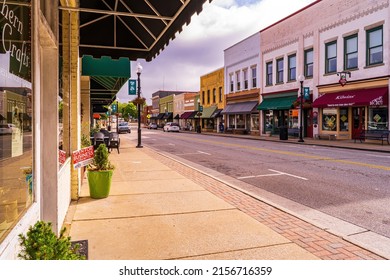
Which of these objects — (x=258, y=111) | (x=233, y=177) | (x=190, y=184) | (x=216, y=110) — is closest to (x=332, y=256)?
(x=190, y=184)

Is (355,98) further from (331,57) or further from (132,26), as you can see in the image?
(132,26)

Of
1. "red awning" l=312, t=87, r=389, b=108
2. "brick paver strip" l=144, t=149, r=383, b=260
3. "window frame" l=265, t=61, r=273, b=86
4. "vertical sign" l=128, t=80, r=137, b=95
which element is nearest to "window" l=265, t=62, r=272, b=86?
"window frame" l=265, t=61, r=273, b=86

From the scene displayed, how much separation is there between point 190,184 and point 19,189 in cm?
572

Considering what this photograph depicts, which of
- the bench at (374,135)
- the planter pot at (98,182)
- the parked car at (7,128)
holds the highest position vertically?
the parked car at (7,128)

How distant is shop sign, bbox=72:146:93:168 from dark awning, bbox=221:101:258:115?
2941cm

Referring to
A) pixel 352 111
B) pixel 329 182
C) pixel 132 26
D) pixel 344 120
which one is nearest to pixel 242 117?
pixel 344 120

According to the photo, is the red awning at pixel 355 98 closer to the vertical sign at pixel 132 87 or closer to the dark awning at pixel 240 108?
the dark awning at pixel 240 108

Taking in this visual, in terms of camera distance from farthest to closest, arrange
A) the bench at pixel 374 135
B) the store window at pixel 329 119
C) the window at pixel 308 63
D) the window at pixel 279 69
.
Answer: the window at pixel 279 69 < the window at pixel 308 63 < the store window at pixel 329 119 < the bench at pixel 374 135

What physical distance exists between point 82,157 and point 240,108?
32309mm

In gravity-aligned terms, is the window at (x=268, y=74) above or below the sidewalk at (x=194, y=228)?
above

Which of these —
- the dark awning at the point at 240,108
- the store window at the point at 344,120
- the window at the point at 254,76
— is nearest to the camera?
the store window at the point at 344,120

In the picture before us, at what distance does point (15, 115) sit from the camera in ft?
8.35

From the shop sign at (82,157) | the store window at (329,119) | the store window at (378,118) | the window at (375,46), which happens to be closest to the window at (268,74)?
the store window at (329,119)

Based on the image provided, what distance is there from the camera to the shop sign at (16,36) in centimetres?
226
